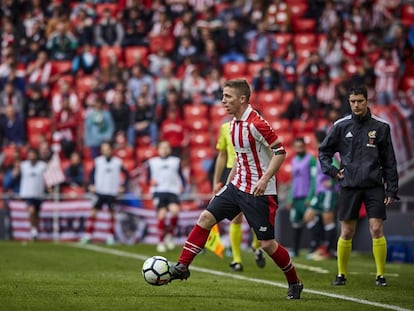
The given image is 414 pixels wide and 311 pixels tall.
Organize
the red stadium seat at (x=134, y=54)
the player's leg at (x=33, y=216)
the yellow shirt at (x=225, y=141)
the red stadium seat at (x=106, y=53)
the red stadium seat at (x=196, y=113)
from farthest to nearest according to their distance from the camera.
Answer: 1. the red stadium seat at (x=106, y=53)
2. the red stadium seat at (x=134, y=54)
3. the red stadium seat at (x=196, y=113)
4. the player's leg at (x=33, y=216)
5. the yellow shirt at (x=225, y=141)

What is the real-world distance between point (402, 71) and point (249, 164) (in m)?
16.0

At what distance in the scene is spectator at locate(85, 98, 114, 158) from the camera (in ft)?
80.9

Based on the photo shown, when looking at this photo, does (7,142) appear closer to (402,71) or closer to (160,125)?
(160,125)

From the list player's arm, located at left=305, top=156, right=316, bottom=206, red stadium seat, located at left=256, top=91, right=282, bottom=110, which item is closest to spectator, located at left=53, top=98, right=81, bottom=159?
red stadium seat, located at left=256, top=91, right=282, bottom=110

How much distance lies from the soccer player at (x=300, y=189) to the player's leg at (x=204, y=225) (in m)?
7.80

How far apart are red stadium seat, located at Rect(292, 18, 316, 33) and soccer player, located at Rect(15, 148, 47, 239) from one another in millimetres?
8195

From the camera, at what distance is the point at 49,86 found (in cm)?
2689

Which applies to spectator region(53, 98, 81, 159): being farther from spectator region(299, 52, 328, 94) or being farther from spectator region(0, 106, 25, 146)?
spectator region(299, 52, 328, 94)

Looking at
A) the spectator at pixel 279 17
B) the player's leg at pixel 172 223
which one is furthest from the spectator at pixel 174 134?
the spectator at pixel 279 17

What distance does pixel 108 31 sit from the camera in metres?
27.7

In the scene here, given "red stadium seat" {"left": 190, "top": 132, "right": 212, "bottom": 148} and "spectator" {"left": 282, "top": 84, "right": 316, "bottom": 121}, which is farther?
"red stadium seat" {"left": 190, "top": 132, "right": 212, "bottom": 148}

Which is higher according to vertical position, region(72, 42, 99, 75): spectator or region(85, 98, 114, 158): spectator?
region(72, 42, 99, 75): spectator

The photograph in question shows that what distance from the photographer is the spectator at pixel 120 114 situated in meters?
24.9

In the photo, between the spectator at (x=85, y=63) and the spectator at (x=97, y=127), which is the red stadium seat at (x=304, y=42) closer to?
the spectator at (x=85, y=63)
